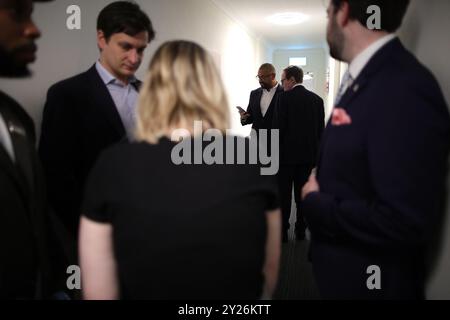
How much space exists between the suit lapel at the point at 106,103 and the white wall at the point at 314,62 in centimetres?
758

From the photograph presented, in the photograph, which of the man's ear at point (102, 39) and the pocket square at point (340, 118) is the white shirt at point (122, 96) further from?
the pocket square at point (340, 118)

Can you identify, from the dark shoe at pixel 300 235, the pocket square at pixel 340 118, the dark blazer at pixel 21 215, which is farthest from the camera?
the dark shoe at pixel 300 235

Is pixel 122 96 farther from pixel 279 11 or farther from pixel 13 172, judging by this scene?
pixel 279 11

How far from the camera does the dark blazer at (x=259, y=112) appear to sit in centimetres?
303

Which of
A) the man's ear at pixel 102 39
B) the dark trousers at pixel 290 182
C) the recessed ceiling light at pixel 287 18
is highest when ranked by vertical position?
the recessed ceiling light at pixel 287 18

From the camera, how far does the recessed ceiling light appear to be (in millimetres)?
4562


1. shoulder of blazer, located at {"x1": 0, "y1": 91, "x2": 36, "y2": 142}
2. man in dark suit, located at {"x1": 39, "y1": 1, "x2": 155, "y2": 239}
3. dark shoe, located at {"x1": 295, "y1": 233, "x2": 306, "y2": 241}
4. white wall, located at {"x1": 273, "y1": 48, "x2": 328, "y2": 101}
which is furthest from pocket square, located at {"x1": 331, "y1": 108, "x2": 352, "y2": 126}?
white wall, located at {"x1": 273, "y1": 48, "x2": 328, "y2": 101}

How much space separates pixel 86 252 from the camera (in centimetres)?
71

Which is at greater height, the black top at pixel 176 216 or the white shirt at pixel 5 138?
the white shirt at pixel 5 138

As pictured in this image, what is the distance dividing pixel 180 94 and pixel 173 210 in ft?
0.72

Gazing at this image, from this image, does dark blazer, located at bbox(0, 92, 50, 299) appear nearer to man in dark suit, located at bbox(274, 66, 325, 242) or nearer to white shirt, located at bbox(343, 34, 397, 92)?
white shirt, located at bbox(343, 34, 397, 92)

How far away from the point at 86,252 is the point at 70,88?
717 millimetres

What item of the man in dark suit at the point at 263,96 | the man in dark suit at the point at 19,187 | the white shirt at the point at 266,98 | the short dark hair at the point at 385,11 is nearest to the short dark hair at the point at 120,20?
the man in dark suit at the point at 19,187
